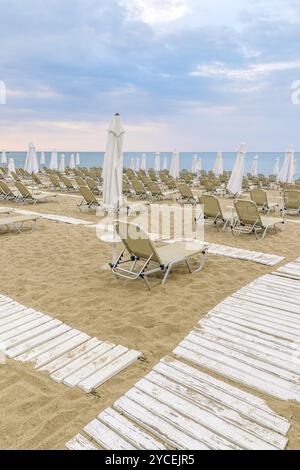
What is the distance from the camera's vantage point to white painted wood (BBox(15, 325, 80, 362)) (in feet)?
8.52

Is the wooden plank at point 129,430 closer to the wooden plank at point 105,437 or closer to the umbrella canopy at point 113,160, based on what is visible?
the wooden plank at point 105,437

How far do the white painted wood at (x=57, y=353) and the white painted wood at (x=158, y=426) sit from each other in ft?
2.22

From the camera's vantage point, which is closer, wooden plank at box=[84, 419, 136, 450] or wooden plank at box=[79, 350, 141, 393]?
wooden plank at box=[84, 419, 136, 450]

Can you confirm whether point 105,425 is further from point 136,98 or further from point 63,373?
point 136,98

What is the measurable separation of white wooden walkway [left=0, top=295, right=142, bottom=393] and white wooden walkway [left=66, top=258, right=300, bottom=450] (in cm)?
30

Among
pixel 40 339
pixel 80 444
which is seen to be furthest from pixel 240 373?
pixel 40 339

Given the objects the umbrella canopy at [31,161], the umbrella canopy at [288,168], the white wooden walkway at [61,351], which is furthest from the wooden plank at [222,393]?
the umbrella canopy at [31,161]

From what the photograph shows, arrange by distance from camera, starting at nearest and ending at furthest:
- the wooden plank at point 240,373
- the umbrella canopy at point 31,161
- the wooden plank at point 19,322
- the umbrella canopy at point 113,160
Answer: the wooden plank at point 240,373 → the wooden plank at point 19,322 → the umbrella canopy at point 113,160 → the umbrella canopy at point 31,161

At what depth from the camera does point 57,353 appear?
264 cm

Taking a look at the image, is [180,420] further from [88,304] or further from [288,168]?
[288,168]

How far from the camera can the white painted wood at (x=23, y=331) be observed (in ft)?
9.29

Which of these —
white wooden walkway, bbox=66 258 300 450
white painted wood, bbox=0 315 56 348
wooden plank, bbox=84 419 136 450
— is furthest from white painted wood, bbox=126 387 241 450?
white painted wood, bbox=0 315 56 348

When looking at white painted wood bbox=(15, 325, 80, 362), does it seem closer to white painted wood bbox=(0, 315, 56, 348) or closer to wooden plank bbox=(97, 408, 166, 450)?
white painted wood bbox=(0, 315, 56, 348)
